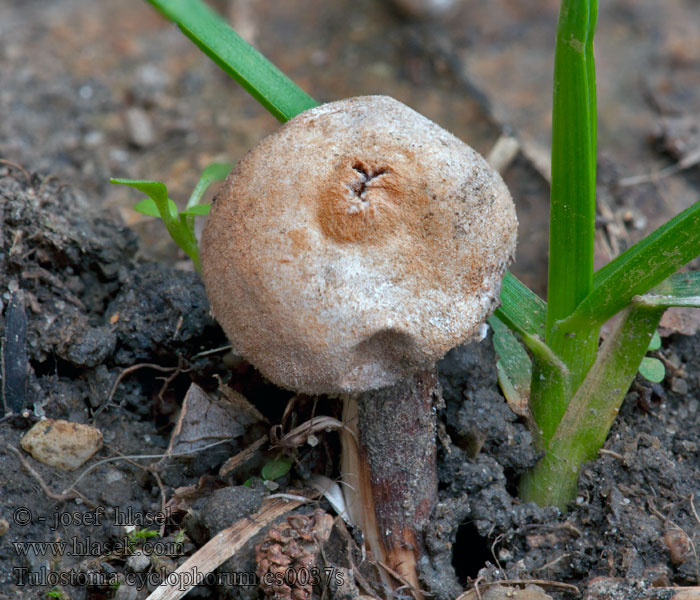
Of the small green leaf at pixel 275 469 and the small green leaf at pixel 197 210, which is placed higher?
the small green leaf at pixel 197 210

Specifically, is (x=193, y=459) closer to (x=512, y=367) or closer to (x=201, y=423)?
(x=201, y=423)

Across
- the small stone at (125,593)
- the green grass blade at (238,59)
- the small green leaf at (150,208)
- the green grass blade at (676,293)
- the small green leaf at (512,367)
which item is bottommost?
the small stone at (125,593)

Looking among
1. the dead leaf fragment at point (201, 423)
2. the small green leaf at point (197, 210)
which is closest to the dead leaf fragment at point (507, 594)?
the dead leaf fragment at point (201, 423)

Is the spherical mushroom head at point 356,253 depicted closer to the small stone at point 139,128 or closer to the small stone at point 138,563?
the small stone at point 138,563

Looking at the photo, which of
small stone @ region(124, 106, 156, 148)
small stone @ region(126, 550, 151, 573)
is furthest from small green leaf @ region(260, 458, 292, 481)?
small stone @ region(124, 106, 156, 148)

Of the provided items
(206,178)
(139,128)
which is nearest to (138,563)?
(206,178)

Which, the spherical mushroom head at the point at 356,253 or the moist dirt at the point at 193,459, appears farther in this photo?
the moist dirt at the point at 193,459

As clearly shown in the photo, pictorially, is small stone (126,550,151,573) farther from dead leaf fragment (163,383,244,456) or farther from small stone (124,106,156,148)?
small stone (124,106,156,148)
